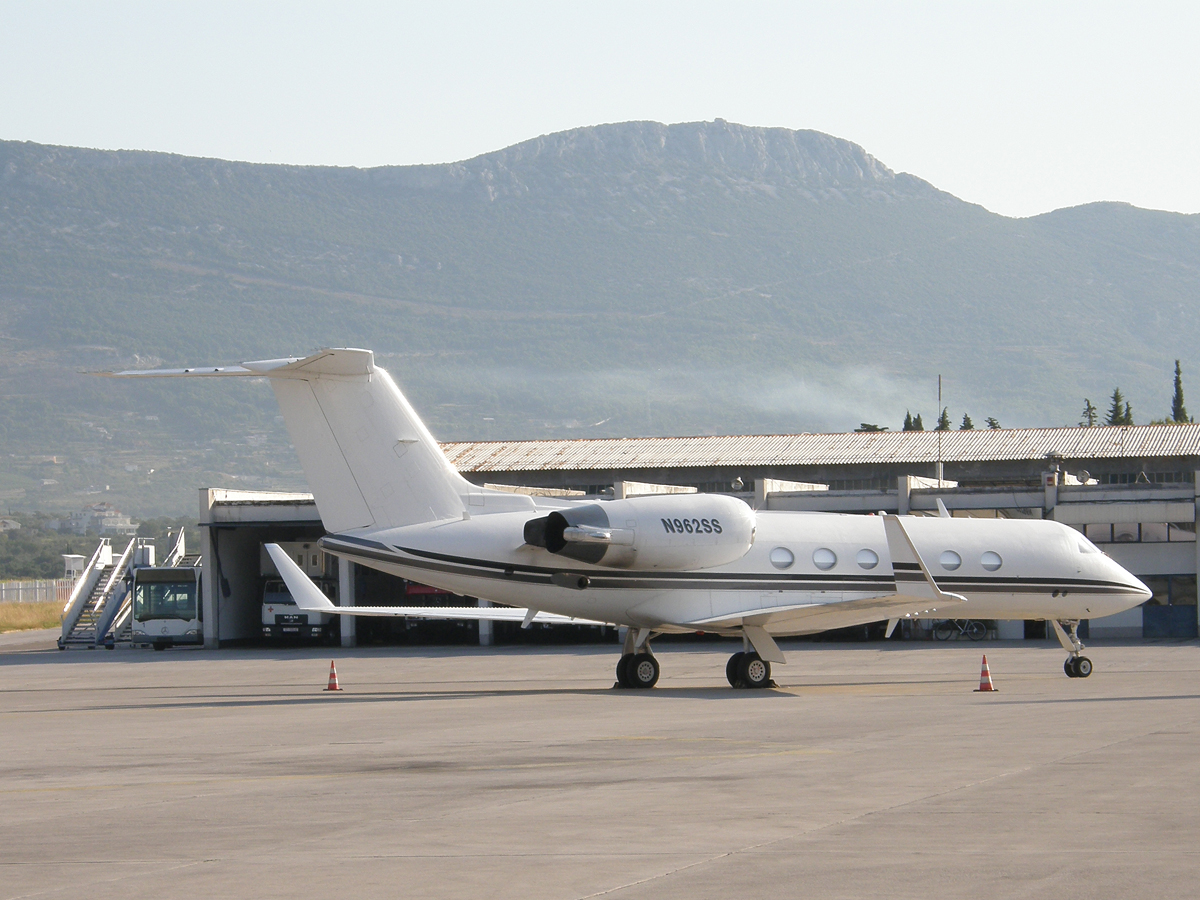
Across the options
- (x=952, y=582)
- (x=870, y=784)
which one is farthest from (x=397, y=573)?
(x=870, y=784)

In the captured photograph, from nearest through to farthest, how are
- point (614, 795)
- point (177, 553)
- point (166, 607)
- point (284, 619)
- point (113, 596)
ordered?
point (614, 795), point (284, 619), point (166, 607), point (113, 596), point (177, 553)

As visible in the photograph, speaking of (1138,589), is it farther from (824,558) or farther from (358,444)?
(358,444)

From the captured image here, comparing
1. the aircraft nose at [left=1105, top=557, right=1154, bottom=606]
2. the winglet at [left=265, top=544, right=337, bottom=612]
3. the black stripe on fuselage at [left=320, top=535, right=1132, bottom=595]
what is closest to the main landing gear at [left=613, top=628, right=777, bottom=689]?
the black stripe on fuselage at [left=320, top=535, right=1132, bottom=595]

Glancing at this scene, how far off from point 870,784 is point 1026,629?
125 ft

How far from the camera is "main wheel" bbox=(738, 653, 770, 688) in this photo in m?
25.8

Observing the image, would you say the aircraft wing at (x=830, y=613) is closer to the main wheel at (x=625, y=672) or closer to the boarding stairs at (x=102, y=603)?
the main wheel at (x=625, y=672)

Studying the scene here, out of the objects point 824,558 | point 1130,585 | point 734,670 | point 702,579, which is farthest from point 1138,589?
point 702,579

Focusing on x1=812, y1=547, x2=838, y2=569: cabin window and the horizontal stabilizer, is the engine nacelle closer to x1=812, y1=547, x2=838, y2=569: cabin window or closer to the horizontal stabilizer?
x1=812, y1=547, x2=838, y2=569: cabin window

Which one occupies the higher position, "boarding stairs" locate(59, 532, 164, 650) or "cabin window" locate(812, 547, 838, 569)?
Answer: "cabin window" locate(812, 547, 838, 569)

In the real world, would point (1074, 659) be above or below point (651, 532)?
below

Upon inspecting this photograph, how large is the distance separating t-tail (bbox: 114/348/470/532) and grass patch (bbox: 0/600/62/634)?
179 ft

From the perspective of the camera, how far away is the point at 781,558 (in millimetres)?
26766

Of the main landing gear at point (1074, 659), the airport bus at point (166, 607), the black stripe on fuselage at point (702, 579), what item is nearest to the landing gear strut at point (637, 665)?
the black stripe on fuselage at point (702, 579)

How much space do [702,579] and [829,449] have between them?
1463 inches
